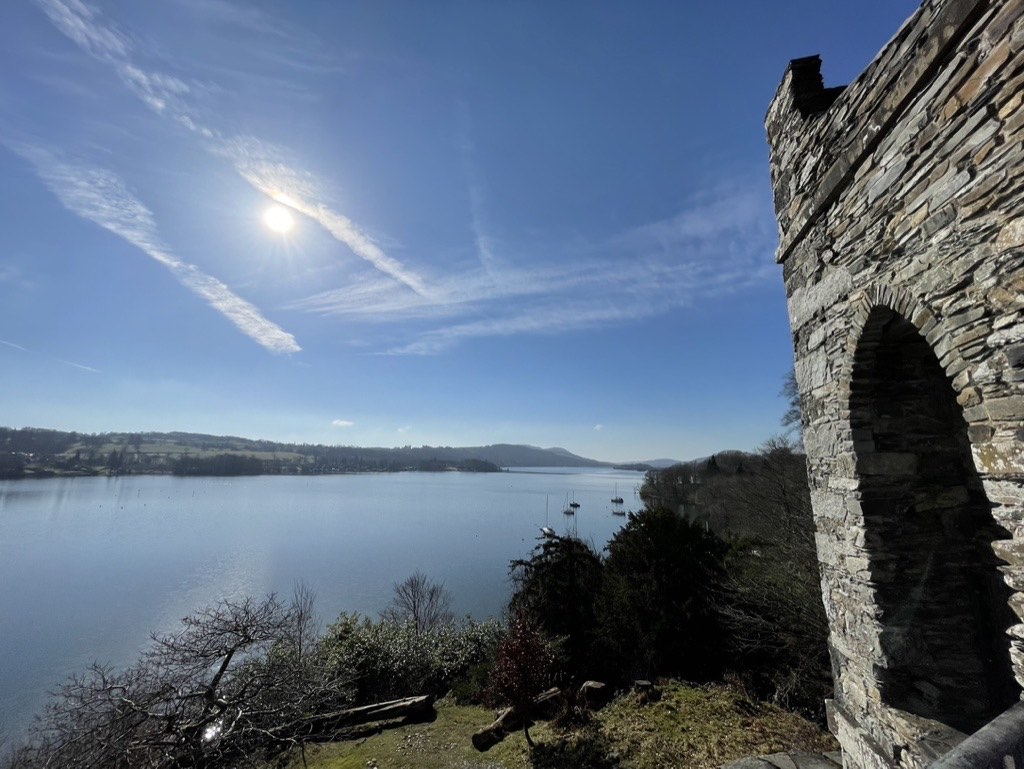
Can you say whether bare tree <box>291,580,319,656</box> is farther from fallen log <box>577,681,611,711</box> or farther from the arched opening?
the arched opening

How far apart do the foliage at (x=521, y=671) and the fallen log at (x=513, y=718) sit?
12.9 inches

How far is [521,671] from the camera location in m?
8.99

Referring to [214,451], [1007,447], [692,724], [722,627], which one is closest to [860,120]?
[1007,447]

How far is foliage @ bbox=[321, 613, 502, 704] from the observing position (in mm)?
14508

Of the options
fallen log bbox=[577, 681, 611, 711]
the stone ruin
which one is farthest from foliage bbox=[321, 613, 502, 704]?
the stone ruin

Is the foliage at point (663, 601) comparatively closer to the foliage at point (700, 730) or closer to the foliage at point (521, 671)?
the foliage at point (700, 730)

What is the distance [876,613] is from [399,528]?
5708 centimetres

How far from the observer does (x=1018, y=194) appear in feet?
6.93

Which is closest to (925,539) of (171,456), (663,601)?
(663,601)

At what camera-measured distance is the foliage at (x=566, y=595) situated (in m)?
13.3

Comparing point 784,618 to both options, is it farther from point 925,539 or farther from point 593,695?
point 925,539

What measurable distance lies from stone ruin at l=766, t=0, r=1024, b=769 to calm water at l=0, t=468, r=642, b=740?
21.1 m

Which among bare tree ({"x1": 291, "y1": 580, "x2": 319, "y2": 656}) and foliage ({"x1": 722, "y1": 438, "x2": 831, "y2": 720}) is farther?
bare tree ({"x1": 291, "y1": 580, "x2": 319, "y2": 656})

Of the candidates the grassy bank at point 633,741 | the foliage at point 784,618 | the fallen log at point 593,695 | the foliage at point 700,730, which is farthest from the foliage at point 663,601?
the foliage at point 700,730
